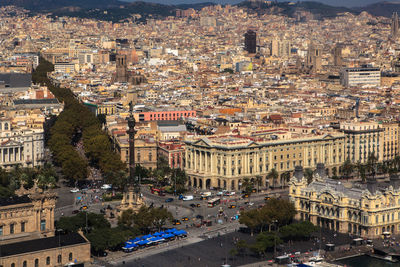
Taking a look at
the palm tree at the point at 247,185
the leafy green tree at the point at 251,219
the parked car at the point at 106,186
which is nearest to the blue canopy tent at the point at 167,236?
the leafy green tree at the point at 251,219

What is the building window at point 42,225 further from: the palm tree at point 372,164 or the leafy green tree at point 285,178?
the palm tree at point 372,164

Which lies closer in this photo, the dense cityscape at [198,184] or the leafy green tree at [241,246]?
the leafy green tree at [241,246]

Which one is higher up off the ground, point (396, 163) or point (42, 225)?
point (396, 163)

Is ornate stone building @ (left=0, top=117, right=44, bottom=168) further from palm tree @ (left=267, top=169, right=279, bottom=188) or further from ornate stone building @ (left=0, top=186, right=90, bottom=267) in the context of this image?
ornate stone building @ (left=0, top=186, right=90, bottom=267)

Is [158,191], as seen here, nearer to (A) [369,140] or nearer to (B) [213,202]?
(B) [213,202]

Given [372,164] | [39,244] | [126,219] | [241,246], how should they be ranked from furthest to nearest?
[372,164]
[126,219]
[241,246]
[39,244]

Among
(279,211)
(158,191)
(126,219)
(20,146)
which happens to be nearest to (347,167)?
(158,191)
